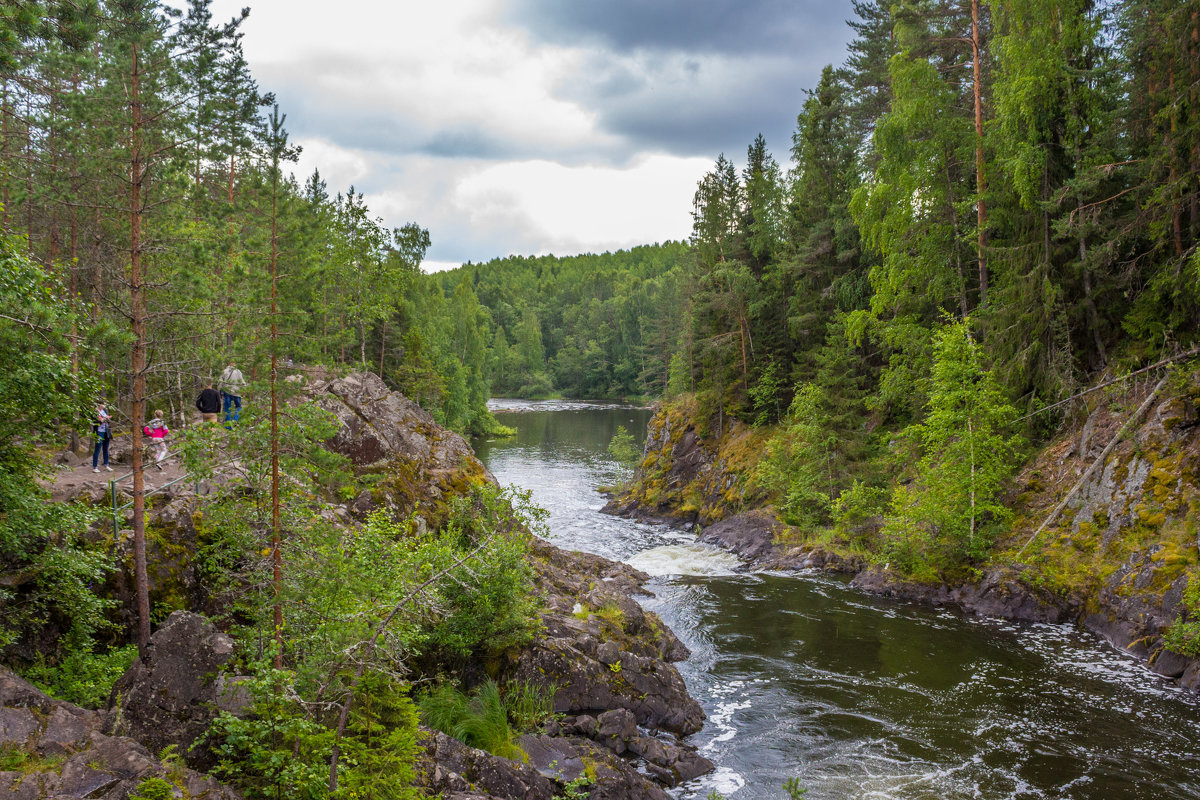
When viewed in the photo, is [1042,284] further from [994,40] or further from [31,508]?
[31,508]

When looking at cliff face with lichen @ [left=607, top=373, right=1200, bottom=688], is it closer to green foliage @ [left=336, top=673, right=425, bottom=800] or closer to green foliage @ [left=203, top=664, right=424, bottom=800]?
green foliage @ [left=336, top=673, right=425, bottom=800]

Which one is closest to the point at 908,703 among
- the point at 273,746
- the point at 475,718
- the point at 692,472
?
the point at 475,718

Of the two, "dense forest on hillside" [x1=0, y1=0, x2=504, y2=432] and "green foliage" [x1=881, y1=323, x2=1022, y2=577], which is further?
"green foliage" [x1=881, y1=323, x2=1022, y2=577]

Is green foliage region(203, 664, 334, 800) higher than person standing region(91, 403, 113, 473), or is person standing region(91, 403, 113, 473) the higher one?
person standing region(91, 403, 113, 473)

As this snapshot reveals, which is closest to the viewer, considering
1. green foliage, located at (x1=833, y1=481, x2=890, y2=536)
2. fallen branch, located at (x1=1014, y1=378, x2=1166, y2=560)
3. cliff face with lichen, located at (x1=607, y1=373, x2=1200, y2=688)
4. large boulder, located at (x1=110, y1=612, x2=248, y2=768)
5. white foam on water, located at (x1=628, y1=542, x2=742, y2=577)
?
large boulder, located at (x1=110, y1=612, x2=248, y2=768)

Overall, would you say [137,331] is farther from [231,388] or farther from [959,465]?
→ [959,465]

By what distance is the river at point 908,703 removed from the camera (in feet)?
40.4

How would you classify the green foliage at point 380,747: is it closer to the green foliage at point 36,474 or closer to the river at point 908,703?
the green foliage at point 36,474

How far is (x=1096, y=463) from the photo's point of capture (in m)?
20.0

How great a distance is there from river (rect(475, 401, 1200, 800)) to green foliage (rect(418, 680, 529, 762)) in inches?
139

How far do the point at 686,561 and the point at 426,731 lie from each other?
20.3 meters

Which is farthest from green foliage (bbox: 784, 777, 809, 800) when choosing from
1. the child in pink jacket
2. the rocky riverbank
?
the child in pink jacket

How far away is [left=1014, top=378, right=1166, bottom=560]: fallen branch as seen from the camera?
19234 millimetres

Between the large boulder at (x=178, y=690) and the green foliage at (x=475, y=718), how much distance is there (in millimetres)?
3283
